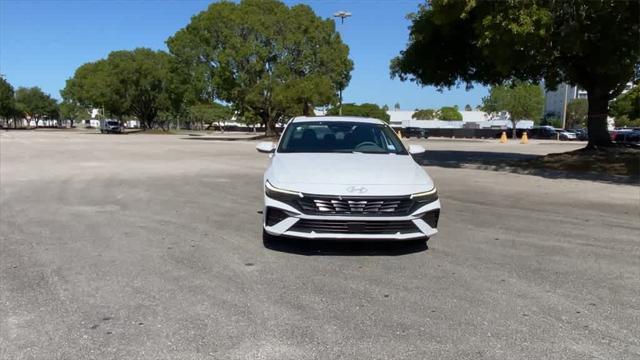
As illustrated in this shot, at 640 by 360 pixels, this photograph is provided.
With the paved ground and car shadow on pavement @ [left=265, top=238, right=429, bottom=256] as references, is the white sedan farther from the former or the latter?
car shadow on pavement @ [left=265, top=238, right=429, bottom=256]

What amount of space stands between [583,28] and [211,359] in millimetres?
13974

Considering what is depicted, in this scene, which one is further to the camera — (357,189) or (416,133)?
(416,133)

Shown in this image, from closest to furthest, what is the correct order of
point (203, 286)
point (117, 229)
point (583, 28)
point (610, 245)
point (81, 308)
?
1. point (81, 308)
2. point (203, 286)
3. point (610, 245)
4. point (117, 229)
5. point (583, 28)

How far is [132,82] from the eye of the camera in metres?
61.2

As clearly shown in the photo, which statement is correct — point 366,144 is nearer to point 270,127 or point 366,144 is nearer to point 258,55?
point 258,55

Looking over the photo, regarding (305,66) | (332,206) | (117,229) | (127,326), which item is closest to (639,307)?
(332,206)

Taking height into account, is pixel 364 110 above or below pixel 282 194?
above

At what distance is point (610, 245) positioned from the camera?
6535 millimetres

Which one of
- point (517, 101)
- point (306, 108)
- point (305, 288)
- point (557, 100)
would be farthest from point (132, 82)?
Result: point (557, 100)

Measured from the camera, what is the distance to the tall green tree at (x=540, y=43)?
13.2m

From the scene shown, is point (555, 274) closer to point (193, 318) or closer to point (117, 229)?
point (193, 318)

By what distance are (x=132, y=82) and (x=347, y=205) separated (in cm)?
6106

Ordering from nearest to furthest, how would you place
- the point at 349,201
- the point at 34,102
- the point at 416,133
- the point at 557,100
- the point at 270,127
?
the point at 349,201, the point at 270,127, the point at 416,133, the point at 34,102, the point at 557,100

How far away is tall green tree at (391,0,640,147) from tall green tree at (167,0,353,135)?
2250 cm
